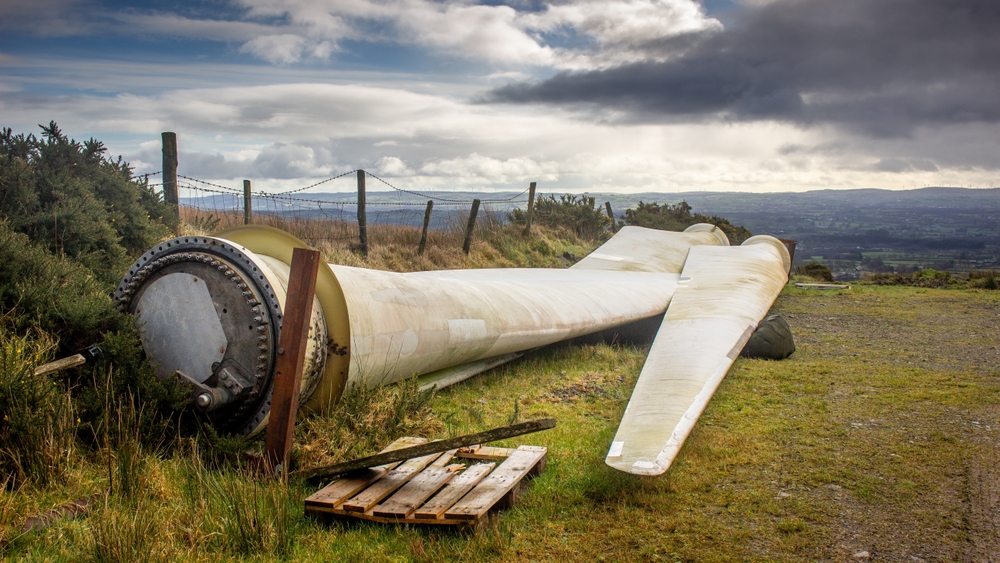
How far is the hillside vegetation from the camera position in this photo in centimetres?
305

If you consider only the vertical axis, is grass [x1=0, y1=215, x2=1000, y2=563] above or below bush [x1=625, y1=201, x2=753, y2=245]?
below

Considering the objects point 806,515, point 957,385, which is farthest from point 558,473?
point 957,385

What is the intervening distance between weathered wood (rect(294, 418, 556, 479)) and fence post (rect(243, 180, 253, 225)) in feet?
28.5

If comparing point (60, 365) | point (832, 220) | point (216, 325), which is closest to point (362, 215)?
point (216, 325)

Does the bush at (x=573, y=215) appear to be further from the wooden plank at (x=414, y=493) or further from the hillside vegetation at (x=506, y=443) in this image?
the wooden plank at (x=414, y=493)

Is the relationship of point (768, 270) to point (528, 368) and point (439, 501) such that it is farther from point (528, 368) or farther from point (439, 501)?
point (439, 501)

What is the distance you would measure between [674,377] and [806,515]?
1.82 m

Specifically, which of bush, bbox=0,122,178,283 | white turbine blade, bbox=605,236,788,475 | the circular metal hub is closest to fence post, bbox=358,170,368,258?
bush, bbox=0,122,178,283

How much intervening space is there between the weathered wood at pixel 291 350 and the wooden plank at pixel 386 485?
545mm

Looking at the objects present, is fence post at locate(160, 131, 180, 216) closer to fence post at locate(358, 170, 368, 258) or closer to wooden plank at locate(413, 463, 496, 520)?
fence post at locate(358, 170, 368, 258)

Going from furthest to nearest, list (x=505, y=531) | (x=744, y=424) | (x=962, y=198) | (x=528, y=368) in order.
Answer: (x=962, y=198) < (x=528, y=368) < (x=744, y=424) < (x=505, y=531)

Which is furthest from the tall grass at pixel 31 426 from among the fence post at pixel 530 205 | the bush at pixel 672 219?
the bush at pixel 672 219

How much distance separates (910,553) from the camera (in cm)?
304

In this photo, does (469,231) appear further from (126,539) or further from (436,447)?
(126,539)
